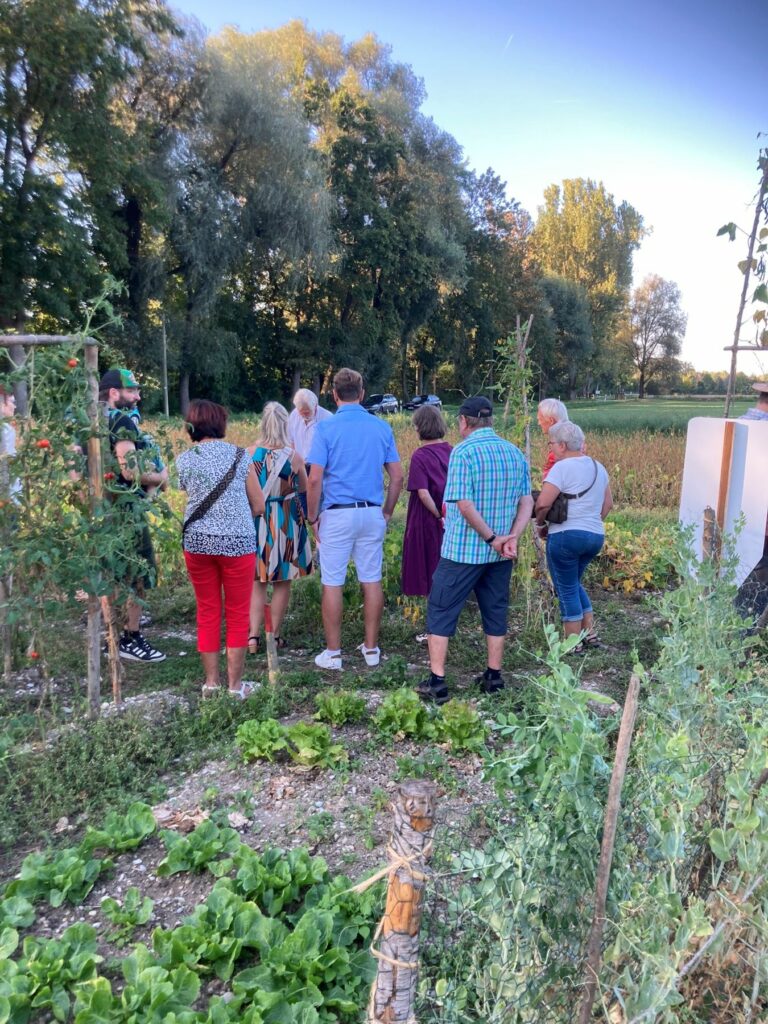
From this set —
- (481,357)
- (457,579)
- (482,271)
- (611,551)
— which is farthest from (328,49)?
(457,579)

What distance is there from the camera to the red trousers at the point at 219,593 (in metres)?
4.10

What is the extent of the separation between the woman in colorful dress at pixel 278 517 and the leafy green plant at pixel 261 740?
143 centimetres

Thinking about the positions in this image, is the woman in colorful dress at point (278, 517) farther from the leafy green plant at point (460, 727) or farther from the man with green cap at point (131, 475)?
the leafy green plant at point (460, 727)

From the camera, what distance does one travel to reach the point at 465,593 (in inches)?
165

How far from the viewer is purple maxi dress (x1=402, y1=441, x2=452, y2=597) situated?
5.08 metres

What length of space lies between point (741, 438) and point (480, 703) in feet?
6.70

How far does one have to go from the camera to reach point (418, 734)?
369 cm

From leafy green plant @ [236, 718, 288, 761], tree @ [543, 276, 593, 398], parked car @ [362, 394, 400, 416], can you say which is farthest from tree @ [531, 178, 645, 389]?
leafy green plant @ [236, 718, 288, 761]

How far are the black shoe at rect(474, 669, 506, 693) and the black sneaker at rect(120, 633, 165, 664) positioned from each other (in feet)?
7.28

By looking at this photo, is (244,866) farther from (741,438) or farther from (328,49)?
(328,49)

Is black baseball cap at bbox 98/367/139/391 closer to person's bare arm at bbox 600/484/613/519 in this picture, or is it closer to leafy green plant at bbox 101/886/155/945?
leafy green plant at bbox 101/886/155/945

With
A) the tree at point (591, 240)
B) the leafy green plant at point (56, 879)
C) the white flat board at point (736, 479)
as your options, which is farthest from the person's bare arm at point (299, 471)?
the tree at point (591, 240)

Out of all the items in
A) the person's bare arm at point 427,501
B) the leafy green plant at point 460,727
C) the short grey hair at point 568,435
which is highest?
the short grey hair at point 568,435

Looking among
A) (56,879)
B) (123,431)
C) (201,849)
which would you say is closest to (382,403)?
(123,431)
